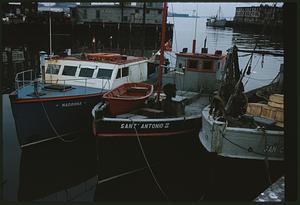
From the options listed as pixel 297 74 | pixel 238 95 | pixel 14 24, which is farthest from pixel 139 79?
pixel 14 24

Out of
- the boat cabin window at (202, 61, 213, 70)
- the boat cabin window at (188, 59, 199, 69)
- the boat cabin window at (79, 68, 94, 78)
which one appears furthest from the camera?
the boat cabin window at (188, 59, 199, 69)

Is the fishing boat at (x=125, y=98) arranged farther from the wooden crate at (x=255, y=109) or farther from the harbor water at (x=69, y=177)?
the wooden crate at (x=255, y=109)

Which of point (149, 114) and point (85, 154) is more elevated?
point (149, 114)

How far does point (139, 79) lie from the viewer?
19.5 m

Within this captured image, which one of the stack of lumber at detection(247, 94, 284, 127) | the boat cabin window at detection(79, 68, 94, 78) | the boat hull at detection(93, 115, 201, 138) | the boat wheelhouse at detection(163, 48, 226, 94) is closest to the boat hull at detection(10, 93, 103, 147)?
the boat cabin window at detection(79, 68, 94, 78)

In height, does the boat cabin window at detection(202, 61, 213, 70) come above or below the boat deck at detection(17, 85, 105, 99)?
above

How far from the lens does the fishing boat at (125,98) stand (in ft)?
42.4

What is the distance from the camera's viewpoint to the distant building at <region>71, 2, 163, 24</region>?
207ft

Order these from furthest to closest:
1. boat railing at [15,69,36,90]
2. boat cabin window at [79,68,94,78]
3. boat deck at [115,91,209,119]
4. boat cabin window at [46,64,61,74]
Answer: boat cabin window at [46,64,61,74]
boat cabin window at [79,68,94,78]
boat railing at [15,69,36,90]
boat deck at [115,91,209,119]

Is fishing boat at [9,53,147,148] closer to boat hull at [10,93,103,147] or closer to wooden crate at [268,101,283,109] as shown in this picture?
boat hull at [10,93,103,147]

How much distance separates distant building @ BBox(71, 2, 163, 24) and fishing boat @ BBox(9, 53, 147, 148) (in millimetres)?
46812

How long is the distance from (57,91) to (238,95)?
26.5 feet

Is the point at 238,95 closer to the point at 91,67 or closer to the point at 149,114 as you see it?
the point at 149,114

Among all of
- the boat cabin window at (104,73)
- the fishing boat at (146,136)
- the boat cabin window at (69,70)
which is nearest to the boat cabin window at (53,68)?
the boat cabin window at (69,70)
